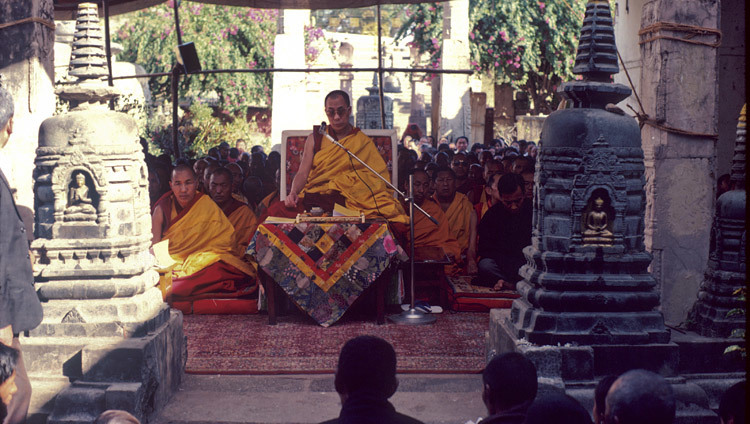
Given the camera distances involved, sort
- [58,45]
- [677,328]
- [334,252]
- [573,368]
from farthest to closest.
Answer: [58,45] < [334,252] < [677,328] < [573,368]

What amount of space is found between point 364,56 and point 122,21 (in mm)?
11369

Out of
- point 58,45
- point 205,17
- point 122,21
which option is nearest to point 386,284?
point 58,45

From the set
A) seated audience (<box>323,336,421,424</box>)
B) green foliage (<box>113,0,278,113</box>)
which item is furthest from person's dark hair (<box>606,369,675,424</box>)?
green foliage (<box>113,0,278,113</box>)

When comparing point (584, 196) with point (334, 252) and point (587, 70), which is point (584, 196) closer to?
point (587, 70)

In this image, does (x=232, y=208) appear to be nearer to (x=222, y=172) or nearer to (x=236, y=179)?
(x=222, y=172)

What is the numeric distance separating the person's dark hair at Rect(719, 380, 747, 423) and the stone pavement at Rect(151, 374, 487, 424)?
1843 millimetres

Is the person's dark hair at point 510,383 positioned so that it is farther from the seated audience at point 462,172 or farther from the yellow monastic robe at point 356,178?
the seated audience at point 462,172

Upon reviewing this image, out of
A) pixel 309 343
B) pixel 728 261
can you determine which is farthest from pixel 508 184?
pixel 728 261

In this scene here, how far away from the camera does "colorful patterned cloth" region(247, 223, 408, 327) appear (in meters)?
6.95

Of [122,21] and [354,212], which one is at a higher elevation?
[122,21]

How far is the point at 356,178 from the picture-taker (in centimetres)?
773

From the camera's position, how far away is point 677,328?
512cm

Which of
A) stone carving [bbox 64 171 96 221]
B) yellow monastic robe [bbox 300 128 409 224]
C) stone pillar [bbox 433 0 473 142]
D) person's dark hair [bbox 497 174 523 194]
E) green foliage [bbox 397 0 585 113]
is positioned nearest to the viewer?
stone carving [bbox 64 171 96 221]

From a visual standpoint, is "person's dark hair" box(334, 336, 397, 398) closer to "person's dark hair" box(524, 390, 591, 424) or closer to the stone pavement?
"person's dark hair" box(524, 390, 591, 424)
